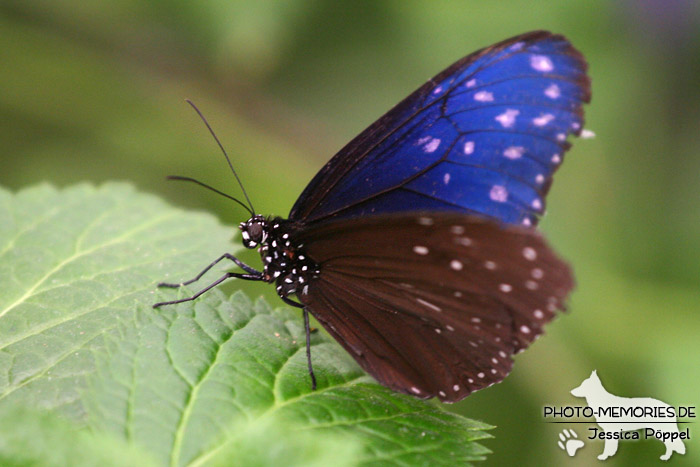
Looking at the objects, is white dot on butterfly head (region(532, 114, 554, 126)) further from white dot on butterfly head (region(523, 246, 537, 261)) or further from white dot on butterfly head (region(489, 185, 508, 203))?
white dot on butterfly head (region(523, 246, 537, 261))

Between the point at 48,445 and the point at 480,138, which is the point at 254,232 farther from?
the point at 48,445

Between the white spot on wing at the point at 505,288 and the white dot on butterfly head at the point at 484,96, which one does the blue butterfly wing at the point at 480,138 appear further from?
the white spot on wing at the point at 505,288

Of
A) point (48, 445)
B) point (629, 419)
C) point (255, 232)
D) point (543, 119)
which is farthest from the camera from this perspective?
point (629, 419)

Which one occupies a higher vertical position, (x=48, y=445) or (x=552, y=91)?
(x=552, y=91)

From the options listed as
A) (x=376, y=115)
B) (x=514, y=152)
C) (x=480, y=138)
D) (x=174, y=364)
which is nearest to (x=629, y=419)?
(x=514, y=152)

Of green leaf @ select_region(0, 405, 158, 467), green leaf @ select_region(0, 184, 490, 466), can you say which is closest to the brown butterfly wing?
green leaf @ select_region(0, 184, 490, 466)

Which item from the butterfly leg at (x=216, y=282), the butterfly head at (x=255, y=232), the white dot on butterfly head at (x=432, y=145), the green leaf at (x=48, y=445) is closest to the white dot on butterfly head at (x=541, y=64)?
the white dot on butterfly head at (x=432, y=145)
